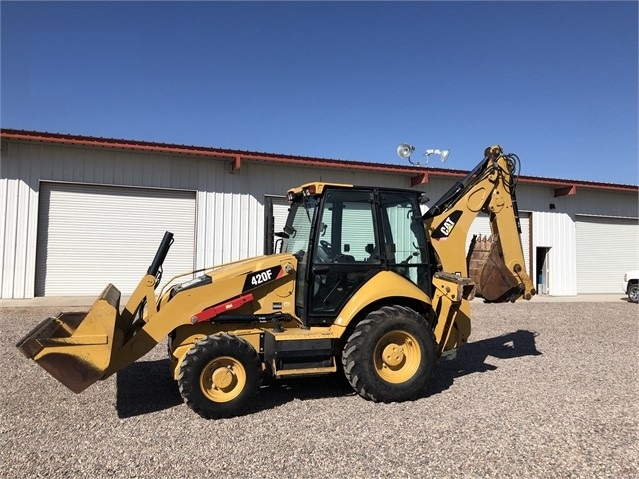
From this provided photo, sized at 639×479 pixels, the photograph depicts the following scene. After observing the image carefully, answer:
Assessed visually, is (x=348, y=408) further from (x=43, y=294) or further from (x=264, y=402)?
(x=43, y=294)

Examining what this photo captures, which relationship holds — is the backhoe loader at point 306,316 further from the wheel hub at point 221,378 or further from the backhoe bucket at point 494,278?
the backhoe bucket at point 494,278

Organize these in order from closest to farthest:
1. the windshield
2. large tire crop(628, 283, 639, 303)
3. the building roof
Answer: the windshield, the building roof, large tire crop(628, 283, 639, 303)

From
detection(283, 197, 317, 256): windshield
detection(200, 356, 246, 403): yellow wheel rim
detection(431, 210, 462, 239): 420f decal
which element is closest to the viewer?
detection(200, 356, 246, 403): yellow wheel rim

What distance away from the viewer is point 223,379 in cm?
469

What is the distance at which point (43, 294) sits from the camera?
44.0ft

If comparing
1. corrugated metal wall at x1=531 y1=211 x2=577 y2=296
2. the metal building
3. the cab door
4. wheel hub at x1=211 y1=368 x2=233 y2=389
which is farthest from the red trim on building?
wheel hub at x1=211 y1=368 x2=233 y2=389

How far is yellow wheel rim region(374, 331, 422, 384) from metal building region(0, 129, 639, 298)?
956cm

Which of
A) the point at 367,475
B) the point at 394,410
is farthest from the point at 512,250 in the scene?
the point at 367,475

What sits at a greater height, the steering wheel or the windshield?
the windshield

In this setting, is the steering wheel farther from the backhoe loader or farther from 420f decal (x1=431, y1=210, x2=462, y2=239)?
420f decal (x1=431, y1=210, x2=462, y2=239)

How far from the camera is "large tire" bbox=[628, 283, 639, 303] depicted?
16703 mm

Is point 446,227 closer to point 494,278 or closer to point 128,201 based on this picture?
point 494,278

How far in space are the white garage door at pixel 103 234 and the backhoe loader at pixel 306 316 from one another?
933cm

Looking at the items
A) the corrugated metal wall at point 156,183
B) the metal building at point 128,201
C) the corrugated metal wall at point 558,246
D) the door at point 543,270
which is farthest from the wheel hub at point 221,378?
the door at point 543,270
